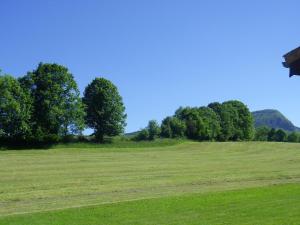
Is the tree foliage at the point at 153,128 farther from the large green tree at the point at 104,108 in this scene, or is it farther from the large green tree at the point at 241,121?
the large green tree at the point at 104,108

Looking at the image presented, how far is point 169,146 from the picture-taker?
7612 cm

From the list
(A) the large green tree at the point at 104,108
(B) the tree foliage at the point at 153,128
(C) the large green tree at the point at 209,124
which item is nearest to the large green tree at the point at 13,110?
(A) the large green tree at the point at 104,108

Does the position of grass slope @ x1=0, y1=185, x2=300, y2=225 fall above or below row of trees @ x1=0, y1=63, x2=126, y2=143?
below

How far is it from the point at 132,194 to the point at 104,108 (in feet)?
212

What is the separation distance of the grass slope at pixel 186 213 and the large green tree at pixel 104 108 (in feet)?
214

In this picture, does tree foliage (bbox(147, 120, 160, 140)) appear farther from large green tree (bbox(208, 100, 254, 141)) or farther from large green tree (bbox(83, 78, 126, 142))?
large green tree (bbox(83, 78, 126, 142))

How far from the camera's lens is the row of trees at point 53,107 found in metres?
72.4

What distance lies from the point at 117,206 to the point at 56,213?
260 cm

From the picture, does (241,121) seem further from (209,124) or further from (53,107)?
(53,107)

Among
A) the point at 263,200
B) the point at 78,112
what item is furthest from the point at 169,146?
the point at 263,200

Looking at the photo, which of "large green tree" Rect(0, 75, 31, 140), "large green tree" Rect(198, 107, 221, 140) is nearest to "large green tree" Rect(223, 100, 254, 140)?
"large green tree" Rect(198, 107, 221, 140)

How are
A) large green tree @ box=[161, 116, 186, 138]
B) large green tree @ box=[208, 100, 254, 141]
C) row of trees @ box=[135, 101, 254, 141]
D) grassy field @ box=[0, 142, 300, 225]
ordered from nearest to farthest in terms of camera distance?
grassy field @ box=[0, 142, 300, 225]
large green tree @ box=[161, 116, 186, 138]
row of trees @ box=[135, 101, 254, 141]
large green tree @ box=[208, 100, 254, 141]

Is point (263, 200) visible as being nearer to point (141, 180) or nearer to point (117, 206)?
point (117, 206)

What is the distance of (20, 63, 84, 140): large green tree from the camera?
77938 millimetres
